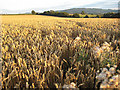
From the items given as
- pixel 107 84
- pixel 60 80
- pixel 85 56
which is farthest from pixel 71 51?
pixel 107 84

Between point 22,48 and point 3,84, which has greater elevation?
point 22,48

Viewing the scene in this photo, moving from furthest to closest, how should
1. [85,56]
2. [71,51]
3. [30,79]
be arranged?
[71,51], [85,56], [30,79]

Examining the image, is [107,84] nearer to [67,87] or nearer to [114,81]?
[114,81]

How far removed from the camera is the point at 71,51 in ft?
6.61

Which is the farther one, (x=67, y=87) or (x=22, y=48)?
(x=22, y=48)

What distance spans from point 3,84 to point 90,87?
100cm

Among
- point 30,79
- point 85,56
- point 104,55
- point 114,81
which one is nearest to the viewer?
point 114,81

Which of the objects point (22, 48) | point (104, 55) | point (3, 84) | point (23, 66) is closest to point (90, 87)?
point (104, 55)

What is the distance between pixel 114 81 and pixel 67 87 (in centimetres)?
41

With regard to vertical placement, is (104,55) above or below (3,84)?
above

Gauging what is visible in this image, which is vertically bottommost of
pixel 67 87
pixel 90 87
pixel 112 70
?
pixel 90 87

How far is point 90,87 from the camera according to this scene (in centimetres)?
130

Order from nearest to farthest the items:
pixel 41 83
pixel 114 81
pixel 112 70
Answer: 1. pixel 114 81
2. pixel 112 70
3. pixel 41 83

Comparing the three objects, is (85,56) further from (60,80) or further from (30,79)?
(30,79)
